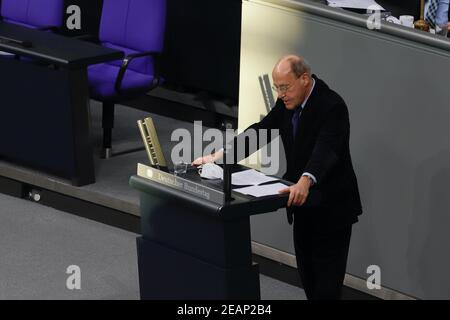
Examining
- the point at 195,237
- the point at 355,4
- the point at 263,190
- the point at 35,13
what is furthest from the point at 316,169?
the point at 35,13

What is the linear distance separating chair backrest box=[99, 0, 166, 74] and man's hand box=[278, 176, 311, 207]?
117 inches

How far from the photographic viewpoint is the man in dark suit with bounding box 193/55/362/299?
16.8 ft

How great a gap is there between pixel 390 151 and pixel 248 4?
109cm

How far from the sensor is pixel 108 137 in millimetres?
→ 7855

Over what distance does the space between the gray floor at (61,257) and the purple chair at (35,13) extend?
1428 millimetres

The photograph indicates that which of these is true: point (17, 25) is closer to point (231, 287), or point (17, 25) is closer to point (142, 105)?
point (142, 105)

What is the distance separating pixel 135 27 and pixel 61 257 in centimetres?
186

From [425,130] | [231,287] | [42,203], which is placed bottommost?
[42,203]

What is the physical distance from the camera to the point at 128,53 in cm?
800

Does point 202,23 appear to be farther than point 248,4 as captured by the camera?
Yes

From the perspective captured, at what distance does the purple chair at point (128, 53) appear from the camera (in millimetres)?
7703

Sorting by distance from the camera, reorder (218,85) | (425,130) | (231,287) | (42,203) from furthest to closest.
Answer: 1. (218,85)
2. (42,203)
3. (425,130)
4. (231,287)

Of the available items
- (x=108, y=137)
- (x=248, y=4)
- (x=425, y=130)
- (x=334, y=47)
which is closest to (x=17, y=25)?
(x=108, y=137)

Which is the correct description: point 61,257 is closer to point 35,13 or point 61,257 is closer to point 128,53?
point 128,53
